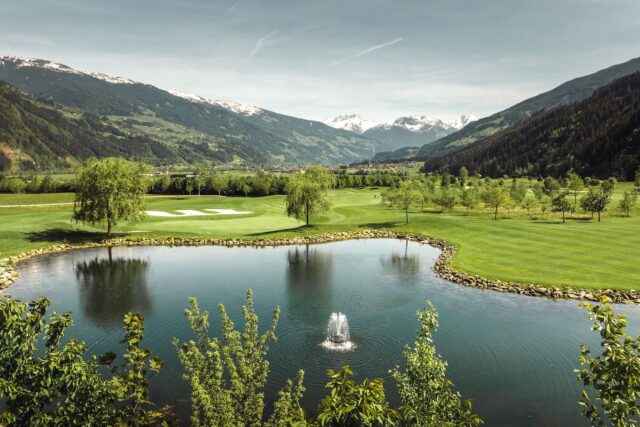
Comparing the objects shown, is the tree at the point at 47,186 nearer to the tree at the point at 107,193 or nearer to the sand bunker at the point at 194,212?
the sand bunker at the point at 194,212

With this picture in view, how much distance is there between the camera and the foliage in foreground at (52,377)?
1225 cm

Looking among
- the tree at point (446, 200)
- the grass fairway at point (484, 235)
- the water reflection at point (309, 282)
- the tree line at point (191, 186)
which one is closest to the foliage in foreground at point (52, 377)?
the water reflection at point (309, 282)

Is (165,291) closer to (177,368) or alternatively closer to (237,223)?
(177,368)

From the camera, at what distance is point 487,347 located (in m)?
30.6

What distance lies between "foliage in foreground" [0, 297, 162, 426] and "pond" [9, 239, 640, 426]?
10.9 meters

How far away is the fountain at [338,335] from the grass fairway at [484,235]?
23.4 metres

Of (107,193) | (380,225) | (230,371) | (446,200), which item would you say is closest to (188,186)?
(107,193)

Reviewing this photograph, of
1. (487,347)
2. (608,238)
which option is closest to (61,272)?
(487,347)

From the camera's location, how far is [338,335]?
105 feet

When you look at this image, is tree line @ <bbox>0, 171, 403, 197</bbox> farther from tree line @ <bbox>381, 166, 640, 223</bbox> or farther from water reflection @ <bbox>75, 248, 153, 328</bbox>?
water reflection @ <bbox>75, 248, 153, 328</bbox>

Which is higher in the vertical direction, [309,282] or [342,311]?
[309,282]

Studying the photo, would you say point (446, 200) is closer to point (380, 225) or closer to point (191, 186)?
point (380, 225)

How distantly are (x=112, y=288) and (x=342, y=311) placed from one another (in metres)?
26.6

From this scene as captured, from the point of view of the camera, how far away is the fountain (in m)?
30.7
